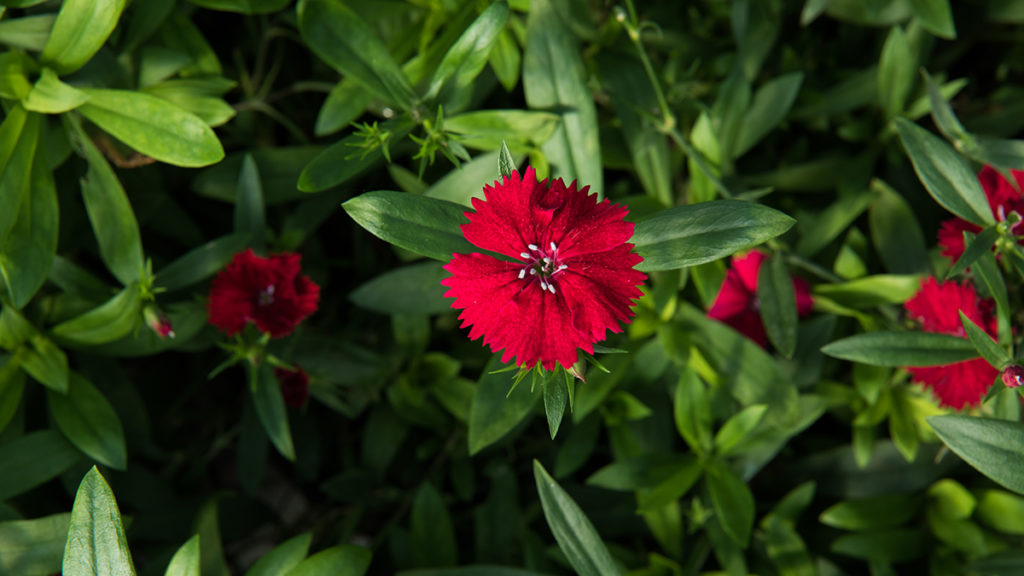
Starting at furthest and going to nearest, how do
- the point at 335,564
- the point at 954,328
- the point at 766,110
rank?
the point at 766,110 → the point at 954,328 → the point at 335,564

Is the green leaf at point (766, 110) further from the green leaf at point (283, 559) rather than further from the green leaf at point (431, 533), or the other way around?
the green leaf at point (283, 559)

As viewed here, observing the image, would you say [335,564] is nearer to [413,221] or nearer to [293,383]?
[293,383]

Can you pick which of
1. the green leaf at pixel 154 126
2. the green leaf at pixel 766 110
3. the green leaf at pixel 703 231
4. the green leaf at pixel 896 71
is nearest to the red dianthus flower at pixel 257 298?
the green leaf at pixel 154 126

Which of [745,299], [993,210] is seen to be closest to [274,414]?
[745,299]

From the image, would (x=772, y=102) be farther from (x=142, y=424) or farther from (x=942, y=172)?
(x=142, y=424)

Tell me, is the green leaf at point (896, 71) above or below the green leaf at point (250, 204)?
above

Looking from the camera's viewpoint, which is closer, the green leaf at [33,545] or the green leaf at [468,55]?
the green leaf at [468,55]

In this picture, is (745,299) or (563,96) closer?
(563,96)
